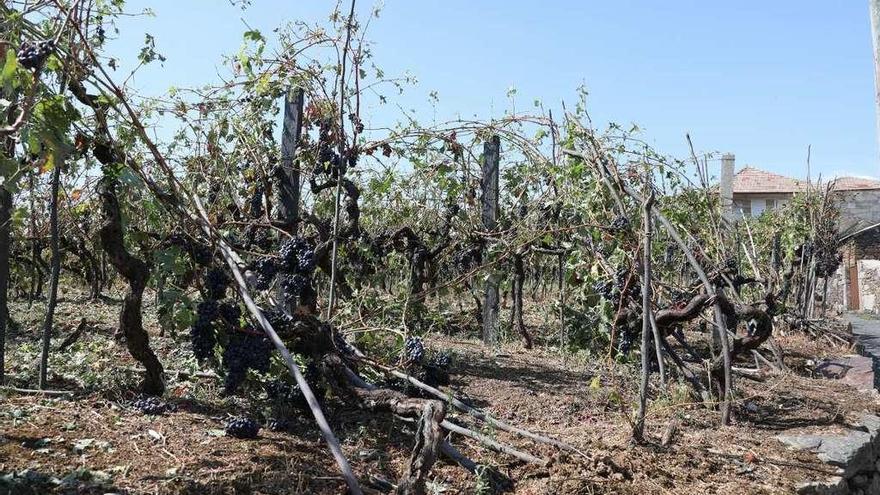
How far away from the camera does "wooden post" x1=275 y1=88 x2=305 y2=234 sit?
17.9ft

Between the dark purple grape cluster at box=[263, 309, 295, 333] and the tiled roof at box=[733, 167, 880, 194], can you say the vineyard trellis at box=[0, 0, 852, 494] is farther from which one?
the tiled roof at box=[733, 167, 880, 194]

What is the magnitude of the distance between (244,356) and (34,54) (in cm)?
165

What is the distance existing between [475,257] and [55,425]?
5359mm

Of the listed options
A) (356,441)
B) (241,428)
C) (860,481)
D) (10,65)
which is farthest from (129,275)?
(860,481)

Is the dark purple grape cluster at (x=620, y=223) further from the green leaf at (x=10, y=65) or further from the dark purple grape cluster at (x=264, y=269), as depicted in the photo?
the green leaf at (x=10, y=65)

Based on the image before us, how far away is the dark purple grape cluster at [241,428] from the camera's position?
3299 millimetres

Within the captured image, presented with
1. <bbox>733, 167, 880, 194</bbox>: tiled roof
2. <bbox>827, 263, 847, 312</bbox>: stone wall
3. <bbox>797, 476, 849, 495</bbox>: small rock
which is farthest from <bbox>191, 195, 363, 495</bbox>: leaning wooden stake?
<bbox>733, 167, 880, 194</bbox>: tiled roof

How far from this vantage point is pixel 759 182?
32.1 m

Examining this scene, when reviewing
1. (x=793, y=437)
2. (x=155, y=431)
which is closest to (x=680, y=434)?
(x=793, y=437)

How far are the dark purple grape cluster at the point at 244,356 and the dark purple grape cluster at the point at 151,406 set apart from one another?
0.32m

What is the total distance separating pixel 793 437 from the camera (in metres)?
4.26

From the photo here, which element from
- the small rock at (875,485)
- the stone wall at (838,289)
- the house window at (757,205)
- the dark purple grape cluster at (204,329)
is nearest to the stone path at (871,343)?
the small rock at (875,485)

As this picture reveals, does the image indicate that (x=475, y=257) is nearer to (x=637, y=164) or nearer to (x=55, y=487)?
(x=637, y=164)

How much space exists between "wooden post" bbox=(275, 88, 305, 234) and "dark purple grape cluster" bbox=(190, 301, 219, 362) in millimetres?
1860
